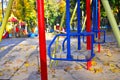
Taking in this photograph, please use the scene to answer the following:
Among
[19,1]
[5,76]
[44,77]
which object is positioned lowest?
[5,76]

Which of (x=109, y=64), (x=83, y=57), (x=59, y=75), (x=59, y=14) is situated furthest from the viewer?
(x=59, y=14)

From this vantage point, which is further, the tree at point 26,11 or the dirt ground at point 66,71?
the tree at point 26,11

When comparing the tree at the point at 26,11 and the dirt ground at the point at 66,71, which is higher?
the tree at the point at 26,11

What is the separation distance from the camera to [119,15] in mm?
30219

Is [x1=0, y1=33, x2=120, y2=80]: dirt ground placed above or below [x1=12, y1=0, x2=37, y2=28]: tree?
below

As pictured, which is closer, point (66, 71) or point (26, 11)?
point (66, 71)

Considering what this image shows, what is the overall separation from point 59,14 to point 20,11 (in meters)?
9.94

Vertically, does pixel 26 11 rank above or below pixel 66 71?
above

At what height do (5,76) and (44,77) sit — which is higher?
(44,77)

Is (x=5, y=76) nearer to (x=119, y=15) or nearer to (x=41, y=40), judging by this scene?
(x=41, y=40)

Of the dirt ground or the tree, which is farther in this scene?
the tree

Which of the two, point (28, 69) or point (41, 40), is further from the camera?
point (28, 69)

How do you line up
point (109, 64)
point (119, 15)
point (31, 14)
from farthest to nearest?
point (31, 14) < point (119, 15) < point (109, 64)

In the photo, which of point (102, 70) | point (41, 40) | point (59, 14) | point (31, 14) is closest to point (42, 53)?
point (41, 40)
